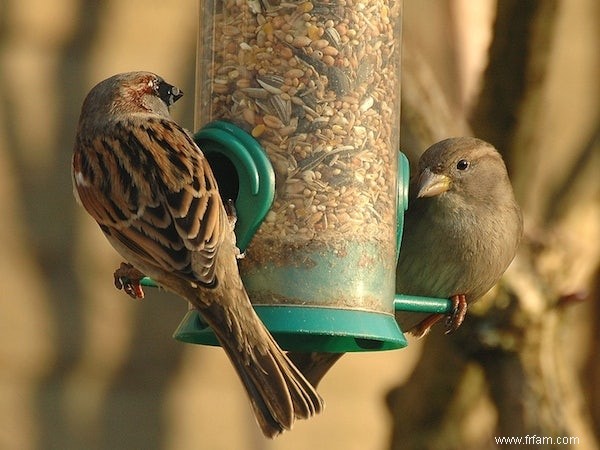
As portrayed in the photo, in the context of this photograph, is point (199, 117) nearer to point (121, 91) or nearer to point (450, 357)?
point (121, 91)

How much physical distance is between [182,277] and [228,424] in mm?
2992

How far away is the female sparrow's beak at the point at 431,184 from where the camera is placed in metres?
5.25

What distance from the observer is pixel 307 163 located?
14.9ft

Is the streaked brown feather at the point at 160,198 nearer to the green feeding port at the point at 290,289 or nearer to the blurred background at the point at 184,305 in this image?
the green feeding port at the point at 290,289

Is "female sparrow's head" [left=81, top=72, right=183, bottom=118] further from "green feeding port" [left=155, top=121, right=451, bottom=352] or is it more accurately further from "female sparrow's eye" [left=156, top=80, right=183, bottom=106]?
"green feeding port" [left=155, top=121, right=451, bottom=352]

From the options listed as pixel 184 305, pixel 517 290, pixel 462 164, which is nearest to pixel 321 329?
pixel 462 164

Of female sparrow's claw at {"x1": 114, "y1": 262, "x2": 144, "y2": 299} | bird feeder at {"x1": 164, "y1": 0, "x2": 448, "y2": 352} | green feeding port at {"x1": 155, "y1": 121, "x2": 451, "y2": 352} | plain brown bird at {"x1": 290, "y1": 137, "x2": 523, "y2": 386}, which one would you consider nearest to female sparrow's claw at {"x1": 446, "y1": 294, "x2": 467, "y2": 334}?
plain brown bird at {"x1": 290, "y1": 137, "x2": 523, "y2": 386}

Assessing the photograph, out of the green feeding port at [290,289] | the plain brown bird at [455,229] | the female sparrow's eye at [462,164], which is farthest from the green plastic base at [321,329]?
the female sparrow's eye at [462,164]

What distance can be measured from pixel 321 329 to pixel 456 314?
2.75 feet

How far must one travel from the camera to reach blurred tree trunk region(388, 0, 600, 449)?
18.9 ft

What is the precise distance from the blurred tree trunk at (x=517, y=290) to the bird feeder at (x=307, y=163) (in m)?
1.12

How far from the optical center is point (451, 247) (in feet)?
17.2

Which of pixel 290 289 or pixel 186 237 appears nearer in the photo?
pixel 186 237

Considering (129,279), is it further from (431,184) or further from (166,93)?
(431,184)
